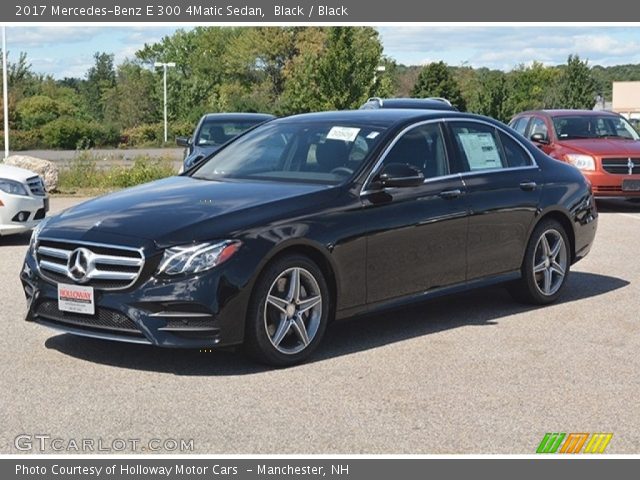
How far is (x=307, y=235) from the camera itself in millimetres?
6727

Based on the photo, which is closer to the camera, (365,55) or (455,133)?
(455,133)

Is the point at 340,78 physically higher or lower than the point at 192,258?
higher

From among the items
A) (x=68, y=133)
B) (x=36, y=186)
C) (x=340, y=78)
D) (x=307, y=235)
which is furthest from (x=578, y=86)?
(x=307, y=235)

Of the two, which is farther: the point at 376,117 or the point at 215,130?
the point at 215,130

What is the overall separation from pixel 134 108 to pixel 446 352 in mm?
68316

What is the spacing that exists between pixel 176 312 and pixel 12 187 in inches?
262

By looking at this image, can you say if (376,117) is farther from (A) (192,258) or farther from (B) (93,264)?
(B) (93,264)

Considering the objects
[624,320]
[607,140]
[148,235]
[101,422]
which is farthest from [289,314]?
[607,140]

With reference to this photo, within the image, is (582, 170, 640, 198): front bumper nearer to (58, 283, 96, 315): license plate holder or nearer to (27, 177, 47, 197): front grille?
(27, 177, 47, 197): front grille

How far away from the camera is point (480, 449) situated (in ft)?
16.9

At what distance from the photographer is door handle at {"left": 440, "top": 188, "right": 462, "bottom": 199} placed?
25.7ft

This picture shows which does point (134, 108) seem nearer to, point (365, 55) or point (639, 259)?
point (365, 55)

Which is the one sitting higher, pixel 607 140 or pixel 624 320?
pixel 607 140

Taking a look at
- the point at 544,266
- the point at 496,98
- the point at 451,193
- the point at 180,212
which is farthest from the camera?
the point at 496,98
